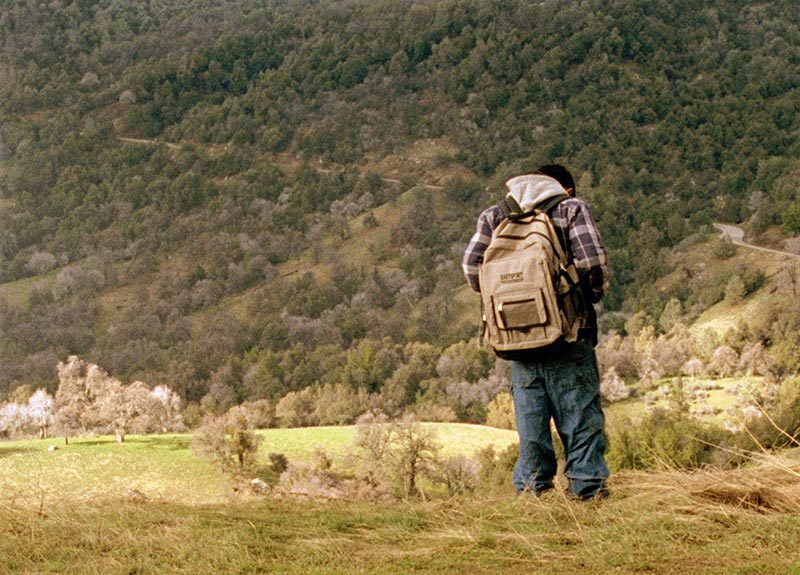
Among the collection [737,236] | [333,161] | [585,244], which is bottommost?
[585,244]

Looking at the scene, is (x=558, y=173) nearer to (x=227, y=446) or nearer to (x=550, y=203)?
(x=550, y=203)

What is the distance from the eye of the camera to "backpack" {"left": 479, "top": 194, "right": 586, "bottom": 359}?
3441 millimetres

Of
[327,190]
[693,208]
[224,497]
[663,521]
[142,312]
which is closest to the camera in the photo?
[663,521]

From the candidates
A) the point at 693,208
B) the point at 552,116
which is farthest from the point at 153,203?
the point at 693,208

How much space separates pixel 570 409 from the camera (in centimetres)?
350

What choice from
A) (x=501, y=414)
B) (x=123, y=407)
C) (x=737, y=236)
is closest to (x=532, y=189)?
(x=123, y=407)

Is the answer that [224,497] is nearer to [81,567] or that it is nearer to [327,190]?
[81,567]

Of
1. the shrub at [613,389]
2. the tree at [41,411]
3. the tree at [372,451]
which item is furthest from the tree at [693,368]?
the tree at [41,411]

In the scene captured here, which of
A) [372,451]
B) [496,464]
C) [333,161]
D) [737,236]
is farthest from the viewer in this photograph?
[333,161]

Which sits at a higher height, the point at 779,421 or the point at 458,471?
the point at 458,471

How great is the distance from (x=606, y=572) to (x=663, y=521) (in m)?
0.50

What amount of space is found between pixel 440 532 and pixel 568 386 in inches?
30.9

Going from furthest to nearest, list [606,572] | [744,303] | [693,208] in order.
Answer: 1. [693,208]
2. [744,303]
3. [606,572]

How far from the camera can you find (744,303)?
36.7 m
